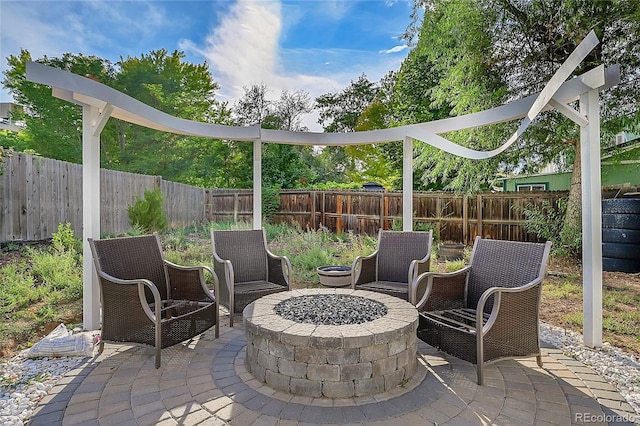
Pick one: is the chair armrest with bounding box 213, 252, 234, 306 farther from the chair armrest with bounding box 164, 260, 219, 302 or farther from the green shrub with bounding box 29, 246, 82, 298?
the green shrub with bounding box 29, 246, 82, 298

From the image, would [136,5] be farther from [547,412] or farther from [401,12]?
[547,412]

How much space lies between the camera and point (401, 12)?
7.84 m

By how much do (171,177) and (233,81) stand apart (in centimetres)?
490

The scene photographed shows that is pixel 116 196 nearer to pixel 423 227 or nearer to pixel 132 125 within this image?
pixel 132 125

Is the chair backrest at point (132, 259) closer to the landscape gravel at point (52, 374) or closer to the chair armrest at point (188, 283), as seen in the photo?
the chair armrest at point (188, 283)

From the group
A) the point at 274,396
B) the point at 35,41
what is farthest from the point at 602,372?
the point at 35,41

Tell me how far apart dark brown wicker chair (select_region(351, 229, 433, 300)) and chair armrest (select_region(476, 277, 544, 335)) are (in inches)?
55.0

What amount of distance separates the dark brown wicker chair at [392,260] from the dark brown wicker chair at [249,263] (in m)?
0.84

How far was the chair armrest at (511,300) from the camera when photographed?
2.35 metres

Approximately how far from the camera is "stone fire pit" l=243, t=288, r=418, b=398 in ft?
7.08

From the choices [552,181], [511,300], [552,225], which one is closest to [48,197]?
[511,300]

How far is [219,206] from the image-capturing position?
1227 cm

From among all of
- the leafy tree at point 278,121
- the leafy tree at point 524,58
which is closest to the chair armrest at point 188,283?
the leafy tree at point 524,58
